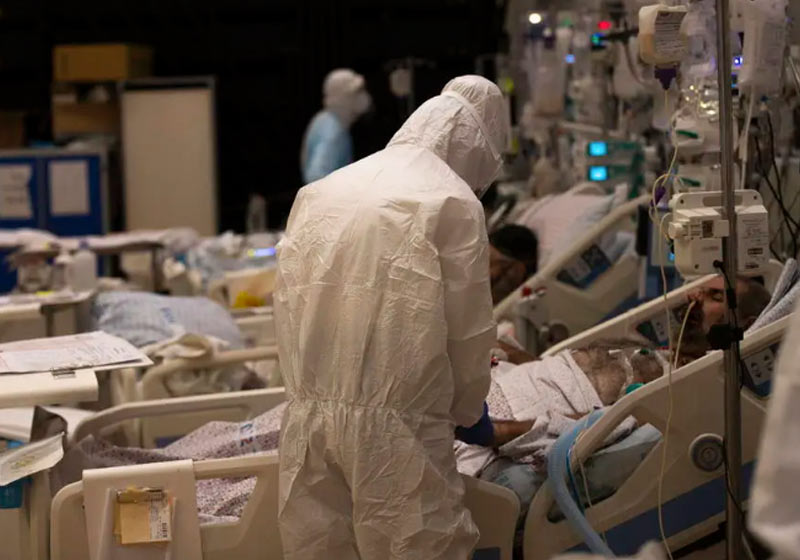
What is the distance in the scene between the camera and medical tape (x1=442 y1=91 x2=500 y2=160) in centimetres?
299

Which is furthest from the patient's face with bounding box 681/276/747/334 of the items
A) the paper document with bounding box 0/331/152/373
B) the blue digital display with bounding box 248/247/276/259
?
the blue digital display with bounding box 248/247/276/259

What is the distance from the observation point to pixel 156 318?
15.3 feet

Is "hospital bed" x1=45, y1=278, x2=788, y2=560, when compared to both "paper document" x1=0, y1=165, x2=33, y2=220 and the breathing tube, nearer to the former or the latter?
the breathing tube

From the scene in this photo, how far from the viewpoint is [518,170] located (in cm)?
770

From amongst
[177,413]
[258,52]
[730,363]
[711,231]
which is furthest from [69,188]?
[730,363]

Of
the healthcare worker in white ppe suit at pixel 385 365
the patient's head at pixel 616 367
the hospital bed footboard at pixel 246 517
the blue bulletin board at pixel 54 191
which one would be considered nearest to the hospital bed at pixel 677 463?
the hospital bed footboard at pixel 246 517

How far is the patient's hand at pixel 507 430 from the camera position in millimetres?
3170

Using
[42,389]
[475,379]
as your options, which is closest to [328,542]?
[475,379]

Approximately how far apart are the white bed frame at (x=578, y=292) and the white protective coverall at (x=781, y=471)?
3289 millimetres

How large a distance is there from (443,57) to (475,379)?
24.1ft

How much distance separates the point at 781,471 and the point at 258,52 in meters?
9.07

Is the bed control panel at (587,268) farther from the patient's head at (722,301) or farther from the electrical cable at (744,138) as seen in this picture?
the electrical cable at (744,138)

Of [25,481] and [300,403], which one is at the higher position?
[300,403]

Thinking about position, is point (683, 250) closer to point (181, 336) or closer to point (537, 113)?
point (181, 336)
